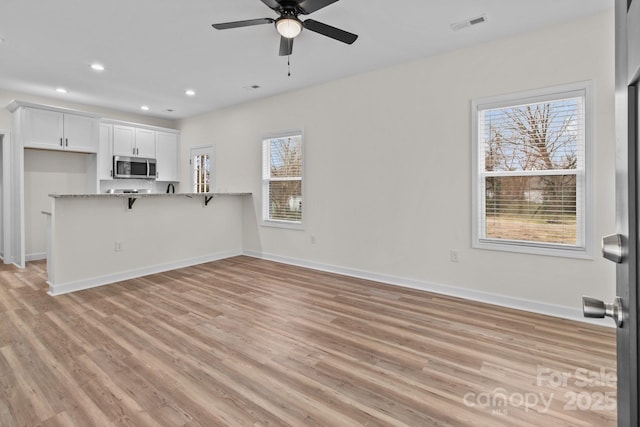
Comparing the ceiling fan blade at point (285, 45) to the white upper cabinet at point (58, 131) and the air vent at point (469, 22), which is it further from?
the white upper cabinet at point (58, 131)

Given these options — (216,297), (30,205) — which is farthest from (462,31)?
(30,205)

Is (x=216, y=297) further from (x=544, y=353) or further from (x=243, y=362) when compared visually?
(x=544, y=353)

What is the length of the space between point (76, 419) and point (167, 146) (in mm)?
6092

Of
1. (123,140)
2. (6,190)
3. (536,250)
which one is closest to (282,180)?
(123,140)

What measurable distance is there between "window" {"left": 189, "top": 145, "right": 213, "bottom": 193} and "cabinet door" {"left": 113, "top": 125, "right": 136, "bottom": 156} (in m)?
1.09

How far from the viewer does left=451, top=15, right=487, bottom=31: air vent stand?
300 cm

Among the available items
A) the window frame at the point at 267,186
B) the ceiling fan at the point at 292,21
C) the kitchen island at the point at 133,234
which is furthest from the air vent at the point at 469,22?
the kitchen island at the point at 133,234

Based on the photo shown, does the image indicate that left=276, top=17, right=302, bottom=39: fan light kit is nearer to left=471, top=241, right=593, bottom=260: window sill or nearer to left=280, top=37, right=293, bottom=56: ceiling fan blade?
left=280, top=37, right=293, bottom=56: ceiling fan blade

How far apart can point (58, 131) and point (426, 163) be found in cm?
563

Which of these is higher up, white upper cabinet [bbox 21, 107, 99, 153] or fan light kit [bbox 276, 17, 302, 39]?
fan light kit [bbox 276, 17, 302, 39]

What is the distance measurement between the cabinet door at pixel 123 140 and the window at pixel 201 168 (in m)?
1.09

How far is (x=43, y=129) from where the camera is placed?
16.7 ft

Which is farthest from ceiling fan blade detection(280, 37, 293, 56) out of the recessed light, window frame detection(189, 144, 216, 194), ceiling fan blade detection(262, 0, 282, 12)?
window frame detection(189, 144, 216, 194)

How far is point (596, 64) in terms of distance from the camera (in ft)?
9.55
